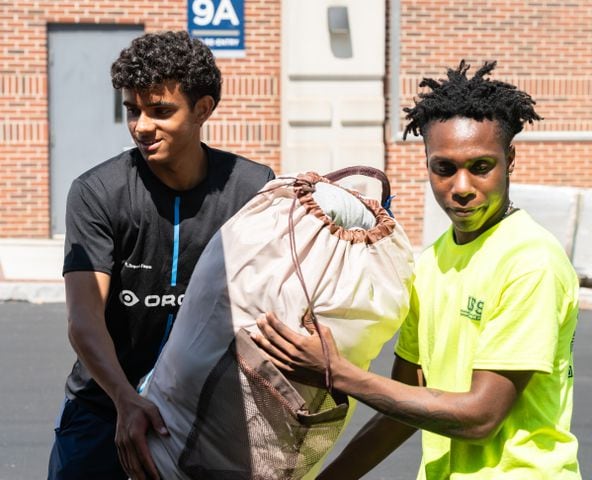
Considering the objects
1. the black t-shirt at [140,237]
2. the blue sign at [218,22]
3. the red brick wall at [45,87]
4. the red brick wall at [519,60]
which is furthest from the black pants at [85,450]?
the red brick wall at [519,60]

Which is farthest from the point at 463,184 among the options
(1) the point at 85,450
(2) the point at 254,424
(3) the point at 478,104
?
(1) the point at 85,450

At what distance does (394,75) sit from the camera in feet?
48.9

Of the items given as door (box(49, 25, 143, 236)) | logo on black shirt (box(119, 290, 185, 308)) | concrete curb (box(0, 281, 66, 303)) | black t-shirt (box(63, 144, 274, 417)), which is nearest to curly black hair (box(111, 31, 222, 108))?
black t-shirt (box(63, 144, 274, 417))

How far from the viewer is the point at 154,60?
3076 millimetres

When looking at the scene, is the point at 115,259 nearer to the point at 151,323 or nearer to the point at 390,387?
the point at 151,323

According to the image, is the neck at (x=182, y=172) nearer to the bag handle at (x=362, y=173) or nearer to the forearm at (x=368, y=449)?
the bag handle at (x=362, y=173)

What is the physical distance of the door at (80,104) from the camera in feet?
48.1

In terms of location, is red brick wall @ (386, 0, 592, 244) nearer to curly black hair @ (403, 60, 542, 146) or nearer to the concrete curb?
the concrete curb

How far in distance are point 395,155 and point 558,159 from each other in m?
2.18

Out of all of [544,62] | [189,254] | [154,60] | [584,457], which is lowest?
[584,457]

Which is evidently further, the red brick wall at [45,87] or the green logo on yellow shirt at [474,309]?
the red brick wall at [45,87]

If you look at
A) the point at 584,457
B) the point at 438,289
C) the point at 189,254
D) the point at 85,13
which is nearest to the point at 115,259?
the point at 189,254

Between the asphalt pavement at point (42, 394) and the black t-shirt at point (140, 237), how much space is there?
2.81 m

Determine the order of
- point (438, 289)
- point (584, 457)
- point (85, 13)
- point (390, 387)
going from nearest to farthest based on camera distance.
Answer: point (390, 387)
point (438, 289)
point (584, 457)
point (85, 13)
